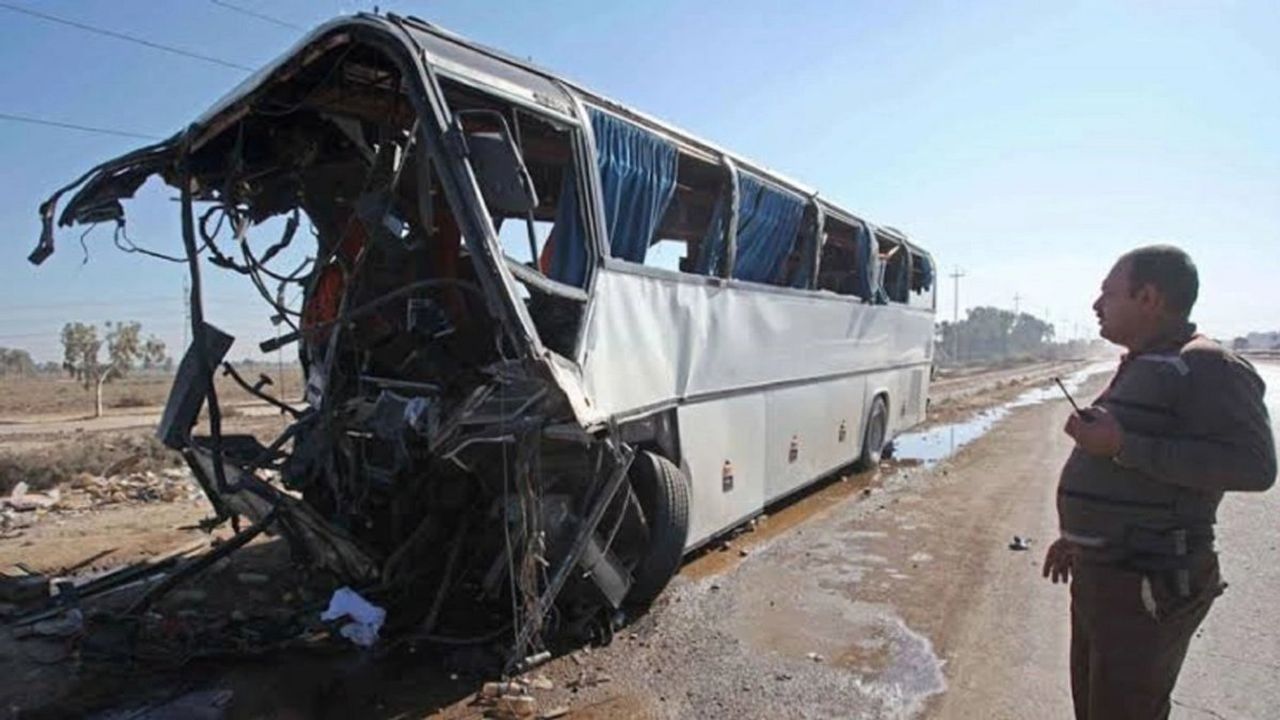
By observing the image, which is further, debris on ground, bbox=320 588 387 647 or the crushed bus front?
debris on ground, bbox=320 588 387 647

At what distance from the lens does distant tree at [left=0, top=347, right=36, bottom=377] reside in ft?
346

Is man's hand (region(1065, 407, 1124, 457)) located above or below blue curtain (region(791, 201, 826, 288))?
below

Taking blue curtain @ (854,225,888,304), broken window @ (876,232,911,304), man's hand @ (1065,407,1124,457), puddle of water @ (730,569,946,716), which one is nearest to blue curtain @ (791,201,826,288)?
blue curtain @ (854,225,888,304)

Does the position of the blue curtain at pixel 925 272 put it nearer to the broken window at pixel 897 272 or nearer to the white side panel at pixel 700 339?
the broken window at pixel 897 272

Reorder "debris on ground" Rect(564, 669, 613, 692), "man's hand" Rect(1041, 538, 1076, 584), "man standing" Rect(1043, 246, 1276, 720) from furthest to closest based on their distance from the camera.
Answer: "debris on ground" Rect(564, 669, 613, 692), "man's hand" Rect(1041, 538, 1076, 584), "man standing" Rect(1043, 246, 1276, 720)

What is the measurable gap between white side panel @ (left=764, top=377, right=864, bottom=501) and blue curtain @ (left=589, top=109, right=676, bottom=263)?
279 cm

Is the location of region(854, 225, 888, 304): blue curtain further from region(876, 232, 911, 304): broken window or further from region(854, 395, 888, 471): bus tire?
region(854, 395, 888, 471): bus tire

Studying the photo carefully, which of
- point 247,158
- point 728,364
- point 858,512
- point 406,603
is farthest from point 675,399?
point 858,512

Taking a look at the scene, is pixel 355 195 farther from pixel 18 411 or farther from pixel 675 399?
pixel 18 411

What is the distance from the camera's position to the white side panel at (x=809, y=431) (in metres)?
8.06

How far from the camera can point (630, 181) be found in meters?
5.35

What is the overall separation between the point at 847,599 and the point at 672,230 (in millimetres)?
3350

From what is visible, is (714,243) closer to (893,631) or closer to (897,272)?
(893,631)

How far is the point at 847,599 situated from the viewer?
593cm
